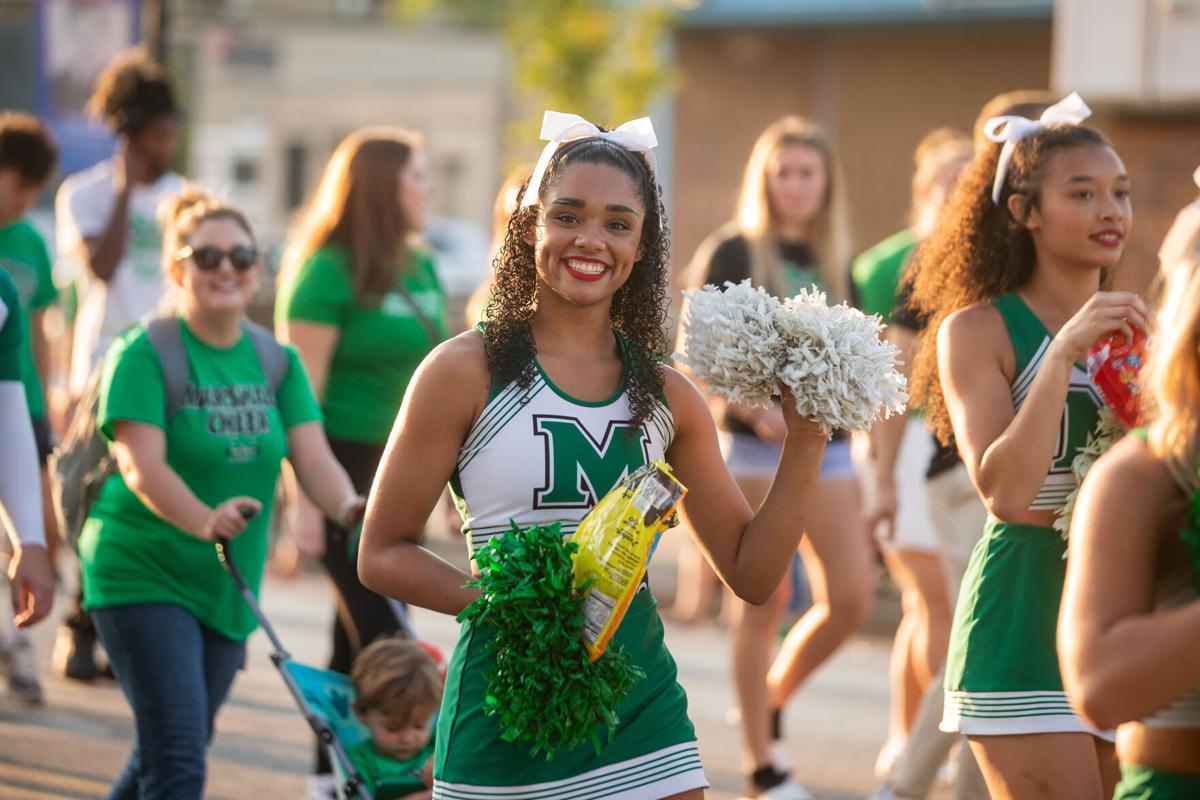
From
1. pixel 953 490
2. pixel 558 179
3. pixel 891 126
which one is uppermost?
pixel 891 126

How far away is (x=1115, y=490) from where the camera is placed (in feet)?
9.26

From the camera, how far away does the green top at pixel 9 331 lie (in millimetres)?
4926

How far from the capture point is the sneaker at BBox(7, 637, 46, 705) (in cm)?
820

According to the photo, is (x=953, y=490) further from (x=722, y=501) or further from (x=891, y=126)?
(x=891, y=126)

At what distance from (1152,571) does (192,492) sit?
→ 316 cm

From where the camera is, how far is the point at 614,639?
12.0 feet

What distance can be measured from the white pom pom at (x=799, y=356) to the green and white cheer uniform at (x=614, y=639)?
0.77ft

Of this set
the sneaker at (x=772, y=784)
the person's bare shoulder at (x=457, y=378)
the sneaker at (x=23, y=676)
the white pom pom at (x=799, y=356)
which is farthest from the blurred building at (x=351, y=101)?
the white pom pom at (x=799, y=356)

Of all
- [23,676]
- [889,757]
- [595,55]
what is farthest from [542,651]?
[595,55]

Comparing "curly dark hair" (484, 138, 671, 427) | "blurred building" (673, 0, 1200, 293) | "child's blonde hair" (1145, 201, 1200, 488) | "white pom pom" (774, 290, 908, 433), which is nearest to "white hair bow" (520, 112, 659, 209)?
"curly dark hair" (484, 138, 671, 427)

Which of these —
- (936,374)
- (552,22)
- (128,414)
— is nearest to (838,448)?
(936,374)

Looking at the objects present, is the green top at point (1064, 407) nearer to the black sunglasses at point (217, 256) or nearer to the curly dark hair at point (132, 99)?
the black sunglasses at point (217, 256)

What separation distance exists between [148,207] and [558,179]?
16.7 feet

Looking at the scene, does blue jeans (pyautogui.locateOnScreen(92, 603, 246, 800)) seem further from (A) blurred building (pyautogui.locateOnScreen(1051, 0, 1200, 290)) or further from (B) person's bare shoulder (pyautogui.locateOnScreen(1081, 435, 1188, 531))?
(A) blurred building (pyautogui.locateOnScreen(1051, 0, 1200, 290))
